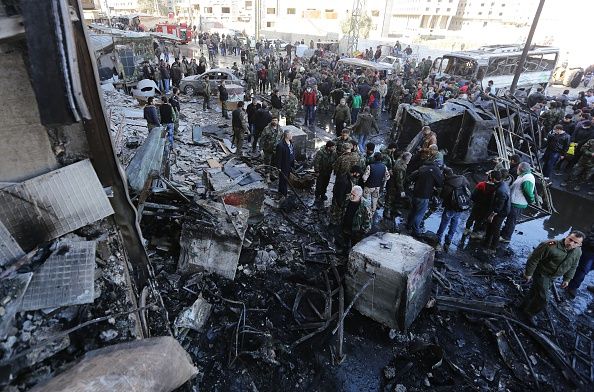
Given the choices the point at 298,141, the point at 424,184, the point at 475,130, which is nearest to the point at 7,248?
the point at 424,184

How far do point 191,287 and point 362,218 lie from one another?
303 cm

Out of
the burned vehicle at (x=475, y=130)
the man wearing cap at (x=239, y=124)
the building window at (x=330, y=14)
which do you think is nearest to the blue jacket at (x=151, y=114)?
the man wearing cap at (x=239, y=124)

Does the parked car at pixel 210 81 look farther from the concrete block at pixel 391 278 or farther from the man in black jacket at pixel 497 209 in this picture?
the concrete block at pixel 391 278

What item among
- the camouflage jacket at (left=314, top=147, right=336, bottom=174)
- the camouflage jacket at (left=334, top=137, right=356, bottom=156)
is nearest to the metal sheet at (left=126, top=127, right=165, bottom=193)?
the camouflage jacket at (left=314, top=147, right=336, bottom=174)

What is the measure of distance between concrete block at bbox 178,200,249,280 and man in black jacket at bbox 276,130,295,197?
269cm

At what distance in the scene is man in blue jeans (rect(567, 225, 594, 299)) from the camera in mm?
5434

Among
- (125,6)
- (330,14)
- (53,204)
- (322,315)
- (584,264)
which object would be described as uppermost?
(330,14)

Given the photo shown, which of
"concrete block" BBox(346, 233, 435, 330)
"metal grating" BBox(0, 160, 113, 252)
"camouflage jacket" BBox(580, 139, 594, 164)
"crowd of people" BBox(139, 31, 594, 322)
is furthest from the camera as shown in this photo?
"camouflage jacket" BBox(580, 139, 594, 164)

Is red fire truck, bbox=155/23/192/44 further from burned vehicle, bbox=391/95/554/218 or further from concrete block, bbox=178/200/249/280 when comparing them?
concrete block, bbox=178/200/249/280

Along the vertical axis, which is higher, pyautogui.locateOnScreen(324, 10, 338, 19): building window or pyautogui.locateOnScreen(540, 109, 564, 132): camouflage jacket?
pyautogui.locateOnScreen(324, 10, 338, 19): building window

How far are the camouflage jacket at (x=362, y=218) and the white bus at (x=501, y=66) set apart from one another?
50.6 feet

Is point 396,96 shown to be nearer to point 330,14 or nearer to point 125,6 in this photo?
point 330,14

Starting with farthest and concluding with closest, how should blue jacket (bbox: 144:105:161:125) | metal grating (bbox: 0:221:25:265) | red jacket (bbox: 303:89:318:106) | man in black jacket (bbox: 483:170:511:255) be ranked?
red jacket (bbox: 303:89:318:106), blue jacket (bbox: 144:105:161:125), man in black jacket (bbox: 483:170:511:255), metal grating (bbox: 0:221:25:265)

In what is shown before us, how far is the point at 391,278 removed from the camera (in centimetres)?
451
